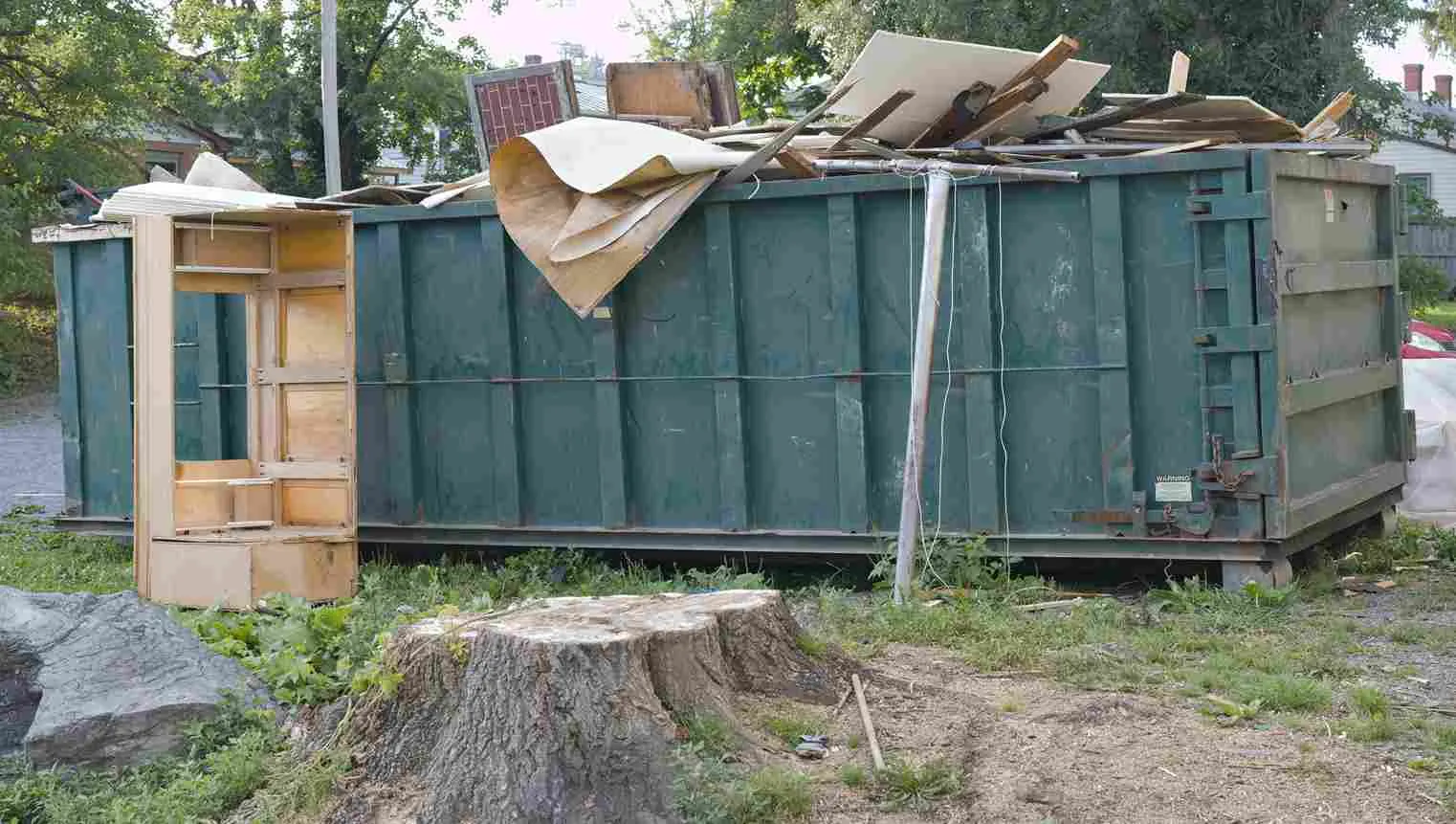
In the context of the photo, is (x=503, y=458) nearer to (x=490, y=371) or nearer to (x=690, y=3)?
(x=490, y=371)

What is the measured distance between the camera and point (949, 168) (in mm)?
8336

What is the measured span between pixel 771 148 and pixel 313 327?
11.0 feet

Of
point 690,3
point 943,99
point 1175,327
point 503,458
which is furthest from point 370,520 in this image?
point 690,3

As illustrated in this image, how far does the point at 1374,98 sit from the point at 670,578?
528 inches

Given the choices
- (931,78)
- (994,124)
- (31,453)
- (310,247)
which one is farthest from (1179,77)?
(31,453)

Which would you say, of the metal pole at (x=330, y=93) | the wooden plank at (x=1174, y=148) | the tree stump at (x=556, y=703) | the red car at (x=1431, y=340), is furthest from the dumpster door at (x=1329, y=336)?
the metal pole at (x=330, y=93)

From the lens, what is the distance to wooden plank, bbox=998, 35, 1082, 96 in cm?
879

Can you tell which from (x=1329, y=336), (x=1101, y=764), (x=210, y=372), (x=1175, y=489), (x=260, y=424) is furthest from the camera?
(x=210, y=372)

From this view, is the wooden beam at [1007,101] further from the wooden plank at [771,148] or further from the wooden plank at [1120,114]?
the wooden plank at [771,148]

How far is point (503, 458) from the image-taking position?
9734 mm

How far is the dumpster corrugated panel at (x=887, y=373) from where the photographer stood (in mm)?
7996

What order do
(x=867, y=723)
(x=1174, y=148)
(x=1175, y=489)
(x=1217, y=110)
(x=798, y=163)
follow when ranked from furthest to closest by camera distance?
A: (x=1217, y=110) < (x=798, y=163) < (x=1174, y=148) < (x=1175, y=489) < (x=867, y=723)

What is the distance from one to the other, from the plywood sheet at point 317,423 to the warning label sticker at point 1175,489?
4.96 metres

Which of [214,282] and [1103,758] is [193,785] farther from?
[214,282]
